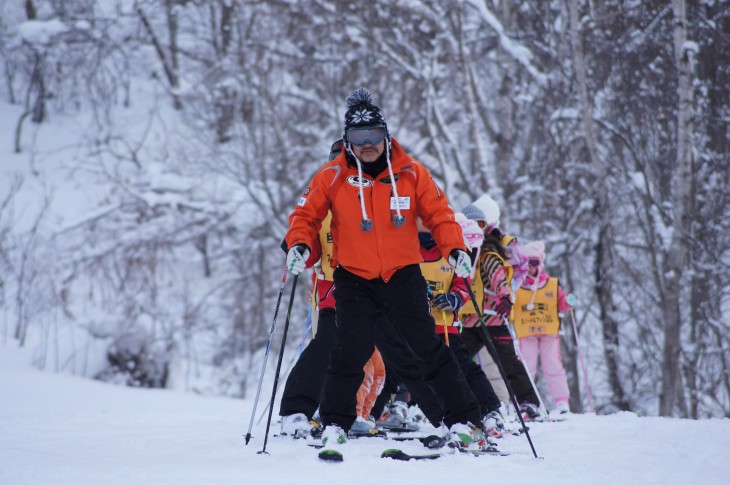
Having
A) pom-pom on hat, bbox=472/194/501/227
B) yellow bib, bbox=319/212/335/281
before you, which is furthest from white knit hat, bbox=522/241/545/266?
yellow bib, bbox=319/212/335/281

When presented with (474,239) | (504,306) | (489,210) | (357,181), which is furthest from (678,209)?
(357,181)

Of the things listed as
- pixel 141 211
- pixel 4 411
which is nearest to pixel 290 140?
pixel 141 211

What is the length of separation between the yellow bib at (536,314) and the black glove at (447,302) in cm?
231

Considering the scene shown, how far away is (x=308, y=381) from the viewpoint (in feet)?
14.4

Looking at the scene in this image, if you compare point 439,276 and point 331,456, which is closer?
point 331,456

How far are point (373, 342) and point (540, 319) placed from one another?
128 inches

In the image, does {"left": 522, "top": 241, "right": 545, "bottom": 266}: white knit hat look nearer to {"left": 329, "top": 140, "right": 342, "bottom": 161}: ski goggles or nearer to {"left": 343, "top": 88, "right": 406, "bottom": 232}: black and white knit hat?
{"left": 329, "top": 140, "right": 342, "bottom": 161}: ski goggles

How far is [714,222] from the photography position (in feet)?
35.7

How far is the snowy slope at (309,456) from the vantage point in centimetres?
306

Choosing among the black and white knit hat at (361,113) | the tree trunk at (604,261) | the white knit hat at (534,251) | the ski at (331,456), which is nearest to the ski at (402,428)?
the ski at (331,456)

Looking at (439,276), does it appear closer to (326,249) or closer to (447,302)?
(447,302)

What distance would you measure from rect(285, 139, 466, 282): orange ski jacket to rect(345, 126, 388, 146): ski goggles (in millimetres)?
152

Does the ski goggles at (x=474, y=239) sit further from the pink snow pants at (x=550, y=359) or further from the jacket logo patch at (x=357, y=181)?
the pink snow pants at (x=550, y=359)

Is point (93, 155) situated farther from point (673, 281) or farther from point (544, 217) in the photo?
point (673, 281)
